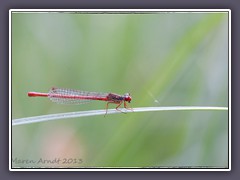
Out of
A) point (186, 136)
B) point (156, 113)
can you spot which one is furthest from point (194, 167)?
point (156, 113)

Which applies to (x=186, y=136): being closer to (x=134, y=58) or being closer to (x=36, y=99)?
(x=134, y=58)

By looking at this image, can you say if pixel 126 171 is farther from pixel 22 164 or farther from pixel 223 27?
pixel 223 27

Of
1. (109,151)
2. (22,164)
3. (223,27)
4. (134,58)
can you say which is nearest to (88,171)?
(109,151)
